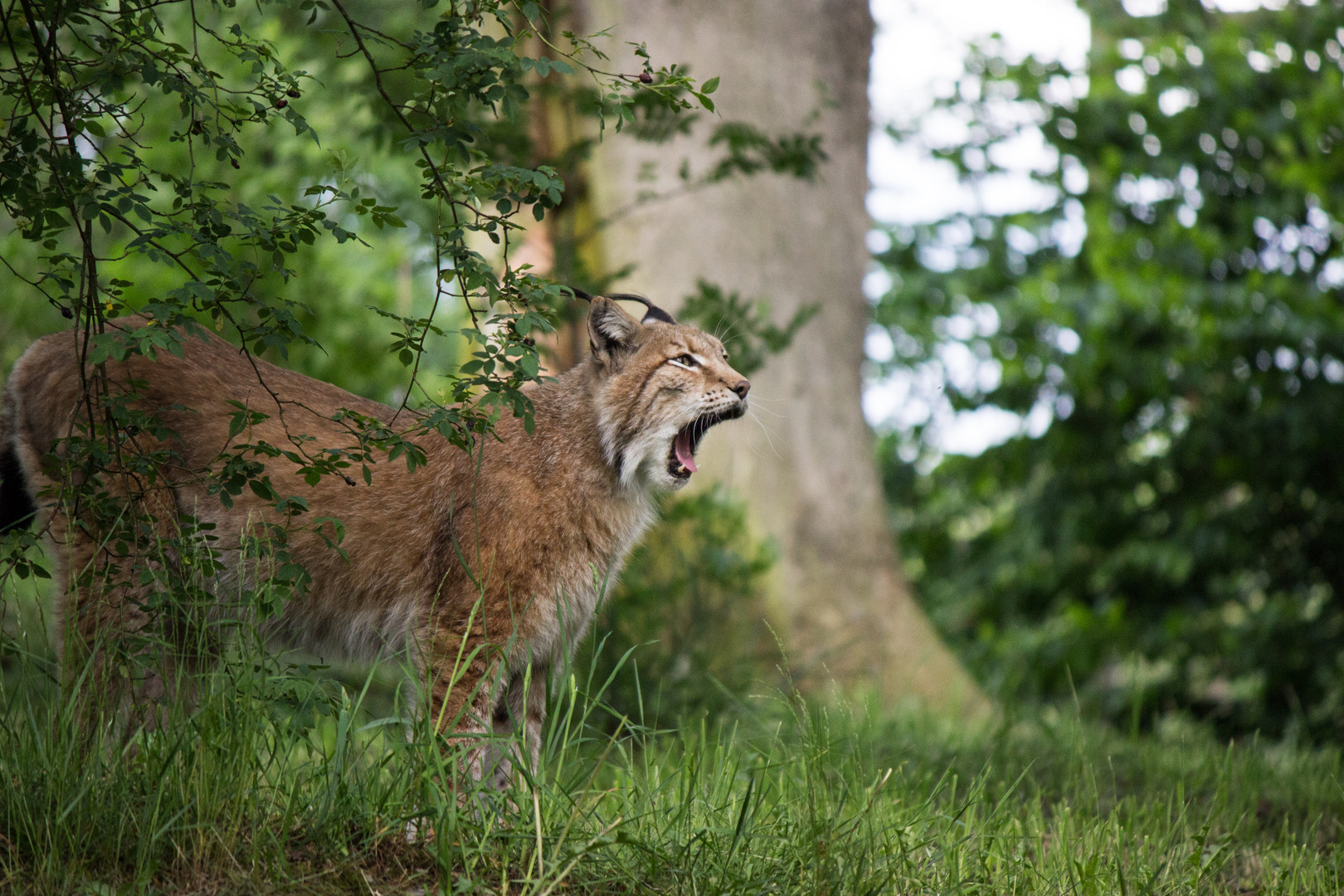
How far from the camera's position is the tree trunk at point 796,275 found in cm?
768

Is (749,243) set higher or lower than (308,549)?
higher

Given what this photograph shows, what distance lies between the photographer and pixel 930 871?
3.14 m

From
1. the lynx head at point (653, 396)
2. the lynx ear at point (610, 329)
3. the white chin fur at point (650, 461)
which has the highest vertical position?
the lynx ear at point (610, 329)

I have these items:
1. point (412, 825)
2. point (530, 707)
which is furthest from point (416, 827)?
point (530, 707)

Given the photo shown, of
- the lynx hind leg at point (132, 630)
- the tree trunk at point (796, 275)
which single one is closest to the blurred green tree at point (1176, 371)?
the tree trunk at point (796, 275)

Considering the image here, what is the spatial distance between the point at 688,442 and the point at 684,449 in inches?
1.5

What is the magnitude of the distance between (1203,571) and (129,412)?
7.64m

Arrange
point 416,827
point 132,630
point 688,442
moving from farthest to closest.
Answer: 1. point 688,442
2. point 132,630
3. point 416,827

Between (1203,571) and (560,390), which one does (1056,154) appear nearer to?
(1203,571)

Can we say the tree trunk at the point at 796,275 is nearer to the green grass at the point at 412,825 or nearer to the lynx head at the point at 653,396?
the lynx head at the point at 653,396

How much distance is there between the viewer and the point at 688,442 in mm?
4359

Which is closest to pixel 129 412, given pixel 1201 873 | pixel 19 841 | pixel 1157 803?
pixel 19 841

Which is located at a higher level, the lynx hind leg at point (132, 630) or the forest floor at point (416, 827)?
the lynx hind leg at point (132, 630)

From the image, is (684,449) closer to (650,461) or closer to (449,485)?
(650,461)
